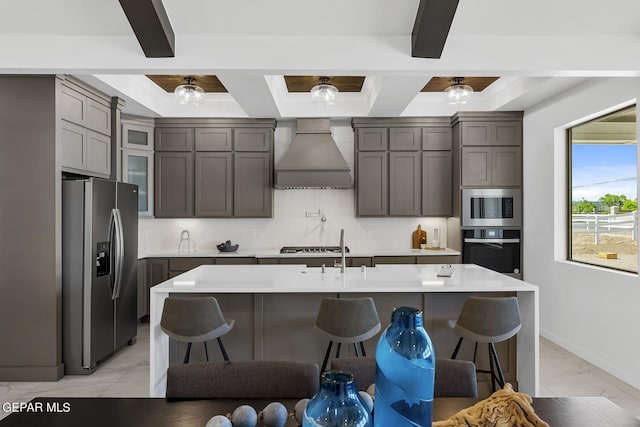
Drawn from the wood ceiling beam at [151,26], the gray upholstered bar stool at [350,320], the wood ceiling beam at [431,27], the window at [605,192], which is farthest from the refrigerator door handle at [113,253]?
the window at [605,192]

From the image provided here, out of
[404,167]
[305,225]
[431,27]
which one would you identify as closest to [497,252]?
[404,167]

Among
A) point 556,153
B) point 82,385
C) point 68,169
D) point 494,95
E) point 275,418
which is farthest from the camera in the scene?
point 494,95

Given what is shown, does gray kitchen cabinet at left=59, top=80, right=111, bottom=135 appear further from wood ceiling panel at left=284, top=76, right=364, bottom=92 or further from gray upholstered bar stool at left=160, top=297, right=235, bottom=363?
gray upholstered bar stool at left=160, top=297, right=235, bottom=363

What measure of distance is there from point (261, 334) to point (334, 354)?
1.90 ft

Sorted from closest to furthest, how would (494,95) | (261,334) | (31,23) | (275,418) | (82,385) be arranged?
(275,418)
(31,23)
(261,334)
(82,385)
(494,95)

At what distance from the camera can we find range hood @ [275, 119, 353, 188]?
5.31 meters

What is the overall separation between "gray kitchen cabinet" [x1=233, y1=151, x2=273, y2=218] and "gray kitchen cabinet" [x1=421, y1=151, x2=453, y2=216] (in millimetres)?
2075

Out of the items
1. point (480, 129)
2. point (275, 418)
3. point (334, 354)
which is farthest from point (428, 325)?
point (480, 129)

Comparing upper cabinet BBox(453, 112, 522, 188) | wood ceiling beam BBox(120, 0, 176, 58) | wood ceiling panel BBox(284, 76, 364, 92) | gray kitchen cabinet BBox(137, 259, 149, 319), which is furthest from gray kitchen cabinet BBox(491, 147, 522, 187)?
gray kitchen cabinet BBox(137, 259, 149, 319)

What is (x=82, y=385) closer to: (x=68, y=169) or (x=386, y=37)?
(x=68, y=169)

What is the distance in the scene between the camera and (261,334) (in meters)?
3.12

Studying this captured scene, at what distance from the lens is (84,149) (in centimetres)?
393

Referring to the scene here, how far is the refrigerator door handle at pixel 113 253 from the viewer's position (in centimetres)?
388

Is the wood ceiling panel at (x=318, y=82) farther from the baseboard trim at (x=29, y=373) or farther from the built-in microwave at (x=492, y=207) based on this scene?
the baseboard trim at (x=29, y=373)
